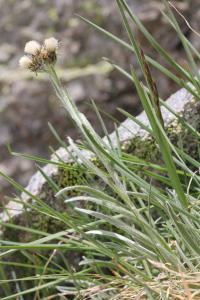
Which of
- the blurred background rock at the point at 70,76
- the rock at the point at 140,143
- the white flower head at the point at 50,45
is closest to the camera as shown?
the white flower head at the point at 50,45

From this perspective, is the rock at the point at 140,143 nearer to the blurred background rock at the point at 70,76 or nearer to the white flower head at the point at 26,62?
the white flower head at the point at 26,62

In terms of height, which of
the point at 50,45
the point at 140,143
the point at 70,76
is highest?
the point at 70,76

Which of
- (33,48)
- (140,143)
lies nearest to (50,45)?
(33,48)

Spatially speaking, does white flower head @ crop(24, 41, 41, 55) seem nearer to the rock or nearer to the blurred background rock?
the rock

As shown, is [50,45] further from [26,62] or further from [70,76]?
[70,76]

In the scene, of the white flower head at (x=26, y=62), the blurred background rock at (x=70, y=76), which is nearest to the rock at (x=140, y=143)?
the white flower head at (x=26, y=62)

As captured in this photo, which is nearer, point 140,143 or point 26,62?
point 26,62

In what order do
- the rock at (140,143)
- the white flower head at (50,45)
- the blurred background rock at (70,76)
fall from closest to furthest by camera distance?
the white flower head at (50,45), the rock at (140,143), the blurred background rock at (70,76)

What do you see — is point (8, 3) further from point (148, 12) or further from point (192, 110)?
point (192, 110)

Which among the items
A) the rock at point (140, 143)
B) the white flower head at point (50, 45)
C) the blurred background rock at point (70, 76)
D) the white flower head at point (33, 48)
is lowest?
the rock at point (140, 143)
